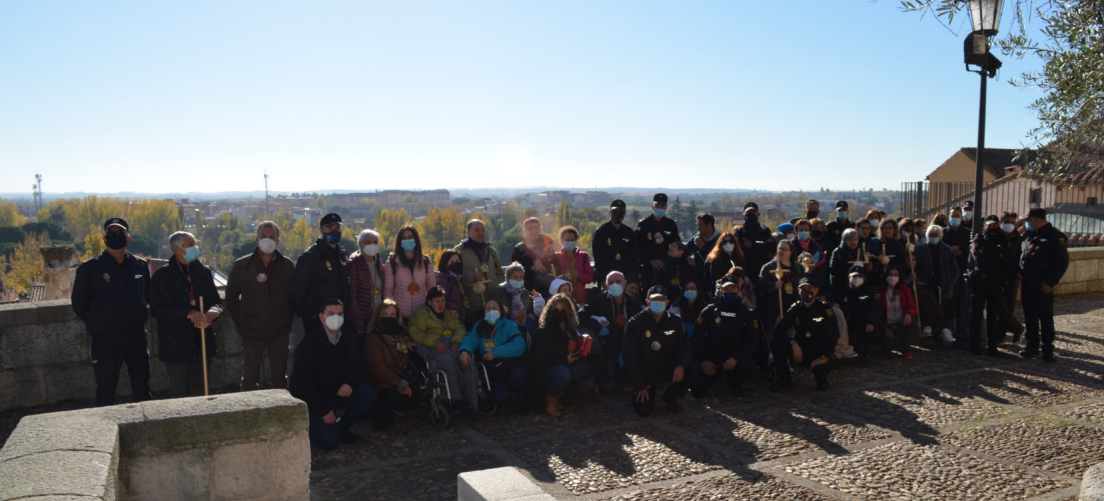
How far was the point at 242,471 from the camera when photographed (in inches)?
155

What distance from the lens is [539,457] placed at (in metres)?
5.81

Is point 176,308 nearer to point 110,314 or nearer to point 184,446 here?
point 110,314

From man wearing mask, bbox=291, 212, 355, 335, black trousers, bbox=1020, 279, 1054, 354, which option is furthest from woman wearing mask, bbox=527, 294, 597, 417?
black trousers, bbox=1020, 279, 1054, 354

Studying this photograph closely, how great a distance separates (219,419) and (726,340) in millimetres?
5297

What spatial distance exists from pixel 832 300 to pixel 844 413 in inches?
99.7

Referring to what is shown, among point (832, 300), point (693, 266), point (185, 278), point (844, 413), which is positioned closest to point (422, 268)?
point (185, 278)

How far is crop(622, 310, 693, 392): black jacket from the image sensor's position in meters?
7.24

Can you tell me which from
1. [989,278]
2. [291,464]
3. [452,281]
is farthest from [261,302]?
[989,278]

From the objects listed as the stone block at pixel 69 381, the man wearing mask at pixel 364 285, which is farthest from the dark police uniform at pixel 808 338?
the stone block at pixel 69 381

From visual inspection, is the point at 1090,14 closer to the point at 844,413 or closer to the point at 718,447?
the point at 844,413

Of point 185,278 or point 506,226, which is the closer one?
point 185,278

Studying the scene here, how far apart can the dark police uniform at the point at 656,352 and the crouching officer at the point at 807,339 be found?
1.22m

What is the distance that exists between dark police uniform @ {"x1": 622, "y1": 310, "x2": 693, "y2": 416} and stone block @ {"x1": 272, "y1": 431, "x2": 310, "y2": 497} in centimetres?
365

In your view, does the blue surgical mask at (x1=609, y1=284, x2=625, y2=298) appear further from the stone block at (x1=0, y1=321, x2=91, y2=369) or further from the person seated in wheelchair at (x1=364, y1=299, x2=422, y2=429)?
the stone block at (x1=0, y1=321, x2=91, y2=369)
